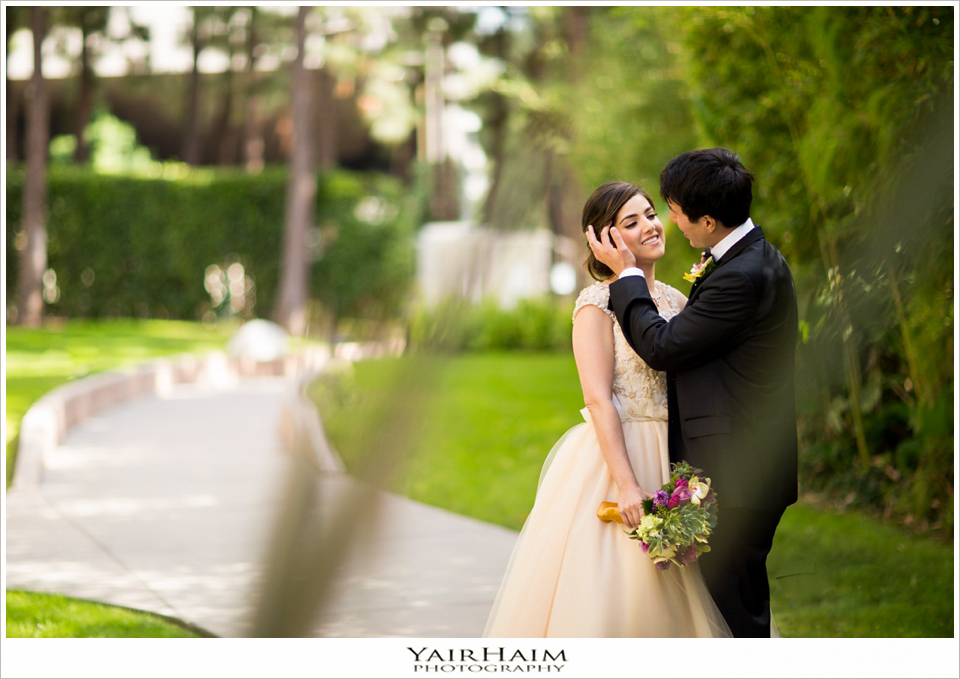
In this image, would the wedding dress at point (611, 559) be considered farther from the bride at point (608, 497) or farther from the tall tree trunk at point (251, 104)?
the tall tree trunk at point (251, 104)

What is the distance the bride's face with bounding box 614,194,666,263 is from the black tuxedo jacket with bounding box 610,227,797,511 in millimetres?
135

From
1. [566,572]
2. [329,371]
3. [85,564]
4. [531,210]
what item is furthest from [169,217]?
[531,210]

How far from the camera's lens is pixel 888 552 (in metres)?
5.25

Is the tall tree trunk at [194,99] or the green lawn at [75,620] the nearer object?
the green lawn at [75,620]

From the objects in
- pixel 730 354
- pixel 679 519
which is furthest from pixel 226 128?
pixel 679 519

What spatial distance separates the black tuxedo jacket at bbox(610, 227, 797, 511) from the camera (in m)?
2.37

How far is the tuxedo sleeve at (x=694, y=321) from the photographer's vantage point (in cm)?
234

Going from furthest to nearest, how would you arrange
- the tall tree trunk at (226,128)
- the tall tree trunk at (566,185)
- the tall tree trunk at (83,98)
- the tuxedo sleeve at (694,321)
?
the tall tree trunk at (226,128), the tall tree trunk at (83,98), the tuxedo sleeve at (694,321), the tall tree trunk at (566,185)

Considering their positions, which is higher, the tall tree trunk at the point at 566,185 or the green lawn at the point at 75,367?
the tall tree trunk at the point at 566,185

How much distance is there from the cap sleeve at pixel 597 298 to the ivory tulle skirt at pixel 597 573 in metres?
0.34

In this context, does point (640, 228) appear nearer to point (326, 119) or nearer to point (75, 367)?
point (75, 367)

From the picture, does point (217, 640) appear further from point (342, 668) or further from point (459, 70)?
point (459, 70)

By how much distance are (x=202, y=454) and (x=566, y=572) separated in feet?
21.5

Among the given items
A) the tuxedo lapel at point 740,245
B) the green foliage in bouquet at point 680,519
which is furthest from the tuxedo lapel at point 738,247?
the green foliage in bouquet at point 680,519
